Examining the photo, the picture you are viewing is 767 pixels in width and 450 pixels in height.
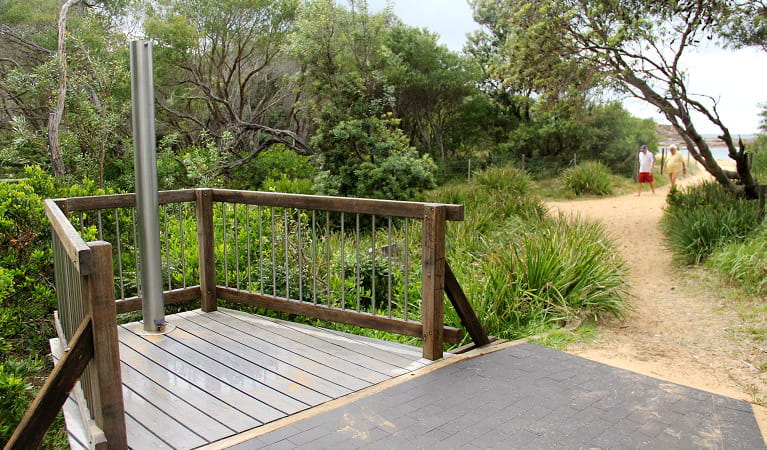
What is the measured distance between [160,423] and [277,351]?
1.18m

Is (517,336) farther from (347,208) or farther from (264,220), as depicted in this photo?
(264,220)

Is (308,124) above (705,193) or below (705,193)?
above

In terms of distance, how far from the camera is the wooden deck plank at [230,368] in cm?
341

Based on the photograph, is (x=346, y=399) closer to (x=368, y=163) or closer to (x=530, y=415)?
(x=530, y=415)

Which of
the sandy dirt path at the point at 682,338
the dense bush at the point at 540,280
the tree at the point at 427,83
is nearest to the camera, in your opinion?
the sandy dirt path at the point at 682,338

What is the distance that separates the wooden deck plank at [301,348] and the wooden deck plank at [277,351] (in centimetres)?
1

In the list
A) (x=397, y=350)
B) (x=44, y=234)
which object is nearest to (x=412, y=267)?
(x=397, y=350)

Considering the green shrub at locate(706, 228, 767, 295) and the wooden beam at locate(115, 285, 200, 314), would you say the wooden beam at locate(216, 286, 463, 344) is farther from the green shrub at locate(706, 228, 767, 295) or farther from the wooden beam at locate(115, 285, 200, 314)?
the green shrub at locate(706, 228, 767, 295)

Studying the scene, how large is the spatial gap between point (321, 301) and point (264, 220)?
1752 millimetres

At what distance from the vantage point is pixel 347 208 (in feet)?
14.1

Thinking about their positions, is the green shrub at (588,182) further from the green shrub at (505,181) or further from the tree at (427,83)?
the tree at (427,83)

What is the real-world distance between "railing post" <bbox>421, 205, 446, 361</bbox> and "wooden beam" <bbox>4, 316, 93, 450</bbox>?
80.9 inches

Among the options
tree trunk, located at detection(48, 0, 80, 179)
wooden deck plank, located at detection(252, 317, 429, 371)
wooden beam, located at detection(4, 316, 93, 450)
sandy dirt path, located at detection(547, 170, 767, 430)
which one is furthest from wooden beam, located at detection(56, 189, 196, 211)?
tree trunk, located at detection(48, 0, 80, 179)

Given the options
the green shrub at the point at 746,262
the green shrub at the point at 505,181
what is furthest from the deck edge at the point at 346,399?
the green shrub at the point at 505,181
